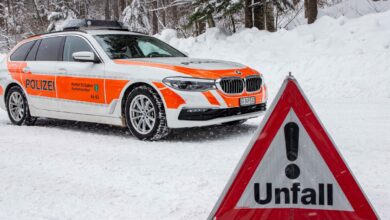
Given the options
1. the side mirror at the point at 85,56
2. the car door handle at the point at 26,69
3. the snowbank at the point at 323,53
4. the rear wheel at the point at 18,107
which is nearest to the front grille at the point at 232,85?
the side mirror at the point at 85,56

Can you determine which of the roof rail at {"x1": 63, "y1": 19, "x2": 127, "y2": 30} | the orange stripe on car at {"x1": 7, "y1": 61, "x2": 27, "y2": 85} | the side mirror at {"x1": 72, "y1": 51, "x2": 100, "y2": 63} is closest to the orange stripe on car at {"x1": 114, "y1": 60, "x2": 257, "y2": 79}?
the side mirror at {"x1": 72, "y1": 51, "x2": 100, "y2": 63}

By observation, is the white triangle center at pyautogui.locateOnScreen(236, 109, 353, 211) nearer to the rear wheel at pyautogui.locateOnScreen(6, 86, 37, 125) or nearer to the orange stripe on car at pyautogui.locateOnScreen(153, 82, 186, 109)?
the orange stripe on car at pyautogui.locateOnScreen(153, 82, 186, 109)

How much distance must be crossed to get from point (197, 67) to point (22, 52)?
13.0 ft

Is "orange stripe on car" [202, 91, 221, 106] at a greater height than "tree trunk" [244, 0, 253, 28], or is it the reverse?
"tree trunk" [244, 0, 253, 28]

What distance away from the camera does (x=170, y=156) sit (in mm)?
5727

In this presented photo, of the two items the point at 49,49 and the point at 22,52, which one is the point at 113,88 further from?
the point at 22,52

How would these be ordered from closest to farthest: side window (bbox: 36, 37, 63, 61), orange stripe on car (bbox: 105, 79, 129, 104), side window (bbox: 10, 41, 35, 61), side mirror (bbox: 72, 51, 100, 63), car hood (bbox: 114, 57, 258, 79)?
1. car hood (bbox: 114, 57, 258, 79)
2. orange stripe on car (bbox: 105, 79, 129, 104)
3. side mirror (bbox: 72, 51, 100, 63)
4. side window (bbox: 36, 37, 63, 61)
5. side window (bbox: 10, 41, 35, 61)

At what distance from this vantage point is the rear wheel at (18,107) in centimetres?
862

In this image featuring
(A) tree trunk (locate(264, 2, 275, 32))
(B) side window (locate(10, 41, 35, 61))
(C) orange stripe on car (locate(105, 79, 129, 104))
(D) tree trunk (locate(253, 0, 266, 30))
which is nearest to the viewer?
(C) orange stripe on car (locate(105, 79, 129, 104))

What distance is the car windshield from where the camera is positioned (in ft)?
24.4

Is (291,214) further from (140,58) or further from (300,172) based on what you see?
(140,58)

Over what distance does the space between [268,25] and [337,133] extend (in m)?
10.6

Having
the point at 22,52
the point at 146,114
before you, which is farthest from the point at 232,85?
the point at 22,52

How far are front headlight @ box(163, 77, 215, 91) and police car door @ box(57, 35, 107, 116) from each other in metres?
1.31
